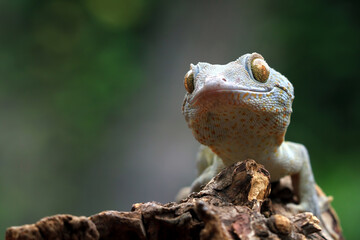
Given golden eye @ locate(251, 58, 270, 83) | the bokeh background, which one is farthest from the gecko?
the bokeh background

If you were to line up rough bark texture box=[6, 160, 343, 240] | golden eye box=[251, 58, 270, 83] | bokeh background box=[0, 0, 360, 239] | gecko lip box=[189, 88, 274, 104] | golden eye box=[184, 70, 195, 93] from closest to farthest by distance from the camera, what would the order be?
rough bark texture box=[6, 160, 343, 240], gecko lip box=[189, 88, 274, 104], golden eye box=[251, 58, 270, 83], golden eye box=[184, 70, 195, 93], bokeh background box=[0, 0, 360, 239]

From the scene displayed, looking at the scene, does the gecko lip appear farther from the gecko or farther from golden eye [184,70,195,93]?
golden eye [184,70,195,93]

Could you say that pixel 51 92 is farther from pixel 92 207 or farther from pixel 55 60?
pixel 92 207

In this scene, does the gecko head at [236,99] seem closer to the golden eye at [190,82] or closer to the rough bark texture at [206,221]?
the golden eye at [190,82]

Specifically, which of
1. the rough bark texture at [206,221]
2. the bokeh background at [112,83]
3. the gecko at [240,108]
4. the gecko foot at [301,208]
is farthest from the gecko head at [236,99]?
the bokeh background at [112,83]

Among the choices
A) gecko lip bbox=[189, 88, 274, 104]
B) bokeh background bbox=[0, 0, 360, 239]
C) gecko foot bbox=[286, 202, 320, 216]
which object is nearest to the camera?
gecko lip bbox=[189, 88, 274, 104]

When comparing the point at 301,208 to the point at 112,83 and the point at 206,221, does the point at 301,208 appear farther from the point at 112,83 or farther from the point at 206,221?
the point at 112,83
